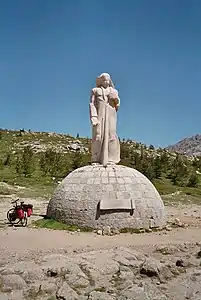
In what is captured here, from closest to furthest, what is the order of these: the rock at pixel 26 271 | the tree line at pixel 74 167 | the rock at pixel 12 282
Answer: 1. the rock at pixel 12 282
2. the rock at pixel 26 271
3. the tree line at pixel 74 167

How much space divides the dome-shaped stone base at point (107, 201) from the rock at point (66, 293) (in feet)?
22.2

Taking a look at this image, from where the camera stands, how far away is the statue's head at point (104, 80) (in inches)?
688

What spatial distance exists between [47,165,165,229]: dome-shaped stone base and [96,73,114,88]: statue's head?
362cm

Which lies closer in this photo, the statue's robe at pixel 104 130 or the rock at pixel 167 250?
the rock at pixel 167 250

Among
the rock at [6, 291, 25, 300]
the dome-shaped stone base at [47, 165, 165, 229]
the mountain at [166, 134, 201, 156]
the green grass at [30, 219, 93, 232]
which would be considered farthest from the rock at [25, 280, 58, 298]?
the mountain at [166, 134, 201, 156]

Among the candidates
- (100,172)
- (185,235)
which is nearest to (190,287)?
(185,235)

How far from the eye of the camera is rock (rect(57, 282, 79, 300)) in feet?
27.4

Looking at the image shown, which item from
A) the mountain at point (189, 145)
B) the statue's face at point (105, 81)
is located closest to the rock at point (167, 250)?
the statue's face at point (105, 81)

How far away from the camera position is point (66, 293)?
334 inches

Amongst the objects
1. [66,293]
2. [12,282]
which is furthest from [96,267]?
[12,282]

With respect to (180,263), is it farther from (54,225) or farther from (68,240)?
(54,225)

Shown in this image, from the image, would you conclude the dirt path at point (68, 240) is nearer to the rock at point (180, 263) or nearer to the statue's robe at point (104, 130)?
the rock at point (180, 263)

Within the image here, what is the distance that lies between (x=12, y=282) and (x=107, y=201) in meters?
6.94

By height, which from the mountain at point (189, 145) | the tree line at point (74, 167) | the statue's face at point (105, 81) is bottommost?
the tree line at point (74, 167)
